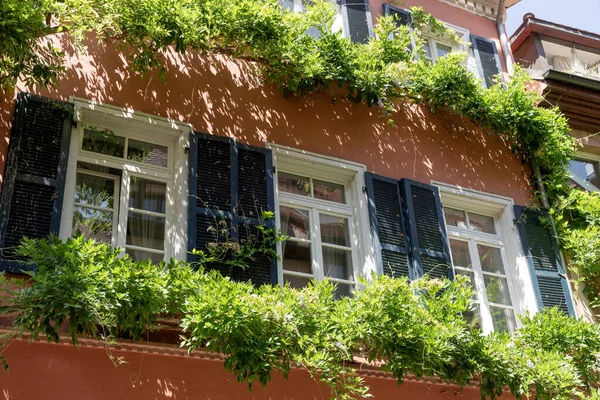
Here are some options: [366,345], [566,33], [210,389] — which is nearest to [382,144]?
[366,345]

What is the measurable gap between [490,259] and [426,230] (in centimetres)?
111

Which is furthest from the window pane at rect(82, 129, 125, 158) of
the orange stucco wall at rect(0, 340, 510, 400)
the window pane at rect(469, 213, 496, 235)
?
the window pane at rect(469, 213, 496, 235)

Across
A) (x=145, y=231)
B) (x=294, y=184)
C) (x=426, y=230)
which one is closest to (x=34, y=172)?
(x=145, y=231)

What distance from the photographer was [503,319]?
29.0ft

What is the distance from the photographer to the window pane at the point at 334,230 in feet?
27.3

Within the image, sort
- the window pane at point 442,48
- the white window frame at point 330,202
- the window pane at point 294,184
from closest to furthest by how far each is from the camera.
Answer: the white window frame at point 330,202 → the window pane at point 294,184 → the window pane at point 442,48

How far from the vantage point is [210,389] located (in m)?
6.47

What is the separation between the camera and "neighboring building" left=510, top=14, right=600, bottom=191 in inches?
418

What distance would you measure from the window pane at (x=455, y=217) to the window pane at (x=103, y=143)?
3.68m

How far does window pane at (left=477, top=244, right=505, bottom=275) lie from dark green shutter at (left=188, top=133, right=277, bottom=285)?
8.85 feet

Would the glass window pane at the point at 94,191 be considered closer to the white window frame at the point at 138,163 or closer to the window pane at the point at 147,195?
the white window frame at the point at 138,163

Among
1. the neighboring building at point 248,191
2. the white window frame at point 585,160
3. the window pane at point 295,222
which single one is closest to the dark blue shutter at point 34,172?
the neighboring building at point 248,191

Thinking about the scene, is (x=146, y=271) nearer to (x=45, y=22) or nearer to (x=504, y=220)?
(x=45, y=22)

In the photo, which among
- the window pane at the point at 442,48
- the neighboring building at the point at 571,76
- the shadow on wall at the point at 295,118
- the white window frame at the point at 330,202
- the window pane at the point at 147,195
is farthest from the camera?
the window pane at the point at 442,48
